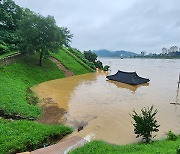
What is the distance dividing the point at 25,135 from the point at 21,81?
57.2 ft

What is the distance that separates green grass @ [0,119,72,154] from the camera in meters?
10.4

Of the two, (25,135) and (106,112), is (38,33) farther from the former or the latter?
(25,135)

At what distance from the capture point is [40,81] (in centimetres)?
3219

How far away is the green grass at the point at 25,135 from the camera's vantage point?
10.4 m

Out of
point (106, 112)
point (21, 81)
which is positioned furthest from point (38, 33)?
point (106, 112)

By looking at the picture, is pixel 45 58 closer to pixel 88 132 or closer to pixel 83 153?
pixel 88 132

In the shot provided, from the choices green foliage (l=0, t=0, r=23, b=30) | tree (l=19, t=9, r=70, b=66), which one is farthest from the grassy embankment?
green foliage (l=0, t=0, r=23, b=30)

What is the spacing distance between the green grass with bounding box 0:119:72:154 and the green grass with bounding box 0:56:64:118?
2.39 m

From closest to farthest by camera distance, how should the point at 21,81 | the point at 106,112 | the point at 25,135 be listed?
the point at 25,135
the point at 106,112
the point at 21,81

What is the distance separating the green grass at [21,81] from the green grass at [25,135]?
2391 mm

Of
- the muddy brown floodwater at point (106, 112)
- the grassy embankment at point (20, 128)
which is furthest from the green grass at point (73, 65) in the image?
the grassy embankment at point (20, 128)

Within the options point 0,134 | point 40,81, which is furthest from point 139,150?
point 40,81

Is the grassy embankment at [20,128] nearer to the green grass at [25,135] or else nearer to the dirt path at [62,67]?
the green grass at [25,135]

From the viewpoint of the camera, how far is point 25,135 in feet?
37.3
